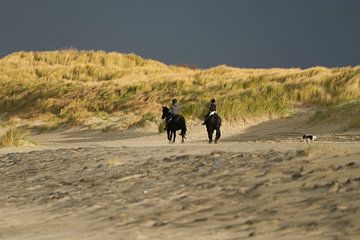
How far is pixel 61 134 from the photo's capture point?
111ft

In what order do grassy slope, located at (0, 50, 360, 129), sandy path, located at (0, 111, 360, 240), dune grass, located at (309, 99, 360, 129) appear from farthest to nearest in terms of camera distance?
grassy slope, located at (0, 50, 360, 129) → dune grass, located at (309, 99, 360, 129) → sandy path, located at (0, 111, 360, 240)

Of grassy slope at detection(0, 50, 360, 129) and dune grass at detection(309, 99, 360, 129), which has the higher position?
grassy slope at detection(0, 50, 360, 129)

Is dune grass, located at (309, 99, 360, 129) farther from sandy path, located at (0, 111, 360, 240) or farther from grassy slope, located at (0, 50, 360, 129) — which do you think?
sandy path, located at (0, 111, 360, 240)

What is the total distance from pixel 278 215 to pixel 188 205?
151 cm

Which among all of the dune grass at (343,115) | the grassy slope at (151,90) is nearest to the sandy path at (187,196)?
the dune grass at (343,115)

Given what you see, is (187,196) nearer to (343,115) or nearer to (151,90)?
(343,115)

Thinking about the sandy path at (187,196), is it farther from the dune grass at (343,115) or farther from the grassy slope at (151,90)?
the grassy slope at (151,90)

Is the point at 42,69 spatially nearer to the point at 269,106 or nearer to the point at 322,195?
the point at 269,106

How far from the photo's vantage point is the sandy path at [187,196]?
272 inches

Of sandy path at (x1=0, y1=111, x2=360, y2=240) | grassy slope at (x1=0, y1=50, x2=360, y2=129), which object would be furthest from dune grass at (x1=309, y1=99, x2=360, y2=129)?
sandy path at (x1=0, y1=111, x2=360, y2=240)

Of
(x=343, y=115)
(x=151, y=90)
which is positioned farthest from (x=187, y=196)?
(x=151, y=90)

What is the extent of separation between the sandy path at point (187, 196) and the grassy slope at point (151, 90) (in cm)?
1865

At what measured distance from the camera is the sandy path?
6902 mm

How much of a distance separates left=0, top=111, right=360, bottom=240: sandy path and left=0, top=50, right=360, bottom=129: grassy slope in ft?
61.2
